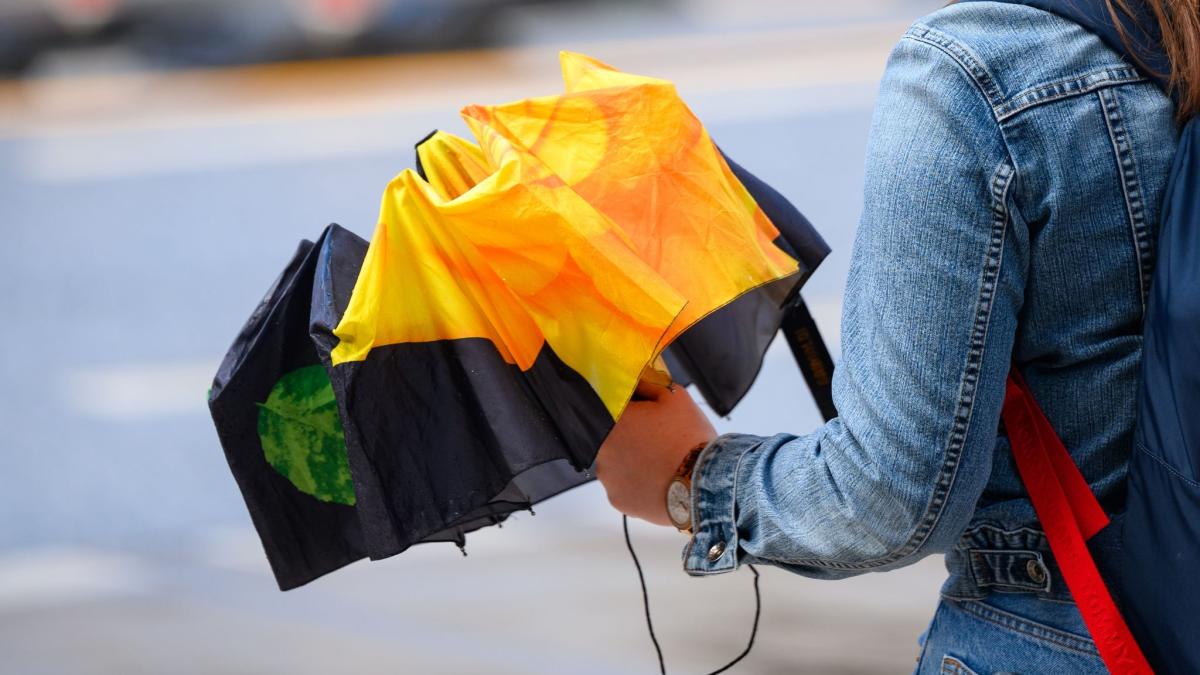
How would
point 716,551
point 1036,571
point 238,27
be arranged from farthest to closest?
point 238,27 < point 716,551 < point 1036,571

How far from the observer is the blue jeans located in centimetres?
128

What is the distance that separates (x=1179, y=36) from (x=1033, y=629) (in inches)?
23.8

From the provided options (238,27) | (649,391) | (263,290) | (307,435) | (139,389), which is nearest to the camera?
(649,391)

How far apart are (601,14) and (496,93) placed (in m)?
2.06

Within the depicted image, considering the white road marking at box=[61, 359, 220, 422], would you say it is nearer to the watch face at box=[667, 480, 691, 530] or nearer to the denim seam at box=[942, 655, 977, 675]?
the watch face at box=[667, 480, 691, 530]

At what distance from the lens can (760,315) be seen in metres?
1.76

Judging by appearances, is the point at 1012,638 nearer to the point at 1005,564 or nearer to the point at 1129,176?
the point at 1005,564

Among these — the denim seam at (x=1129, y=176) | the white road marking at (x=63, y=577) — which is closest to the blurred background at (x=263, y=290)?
the white road marking at (x=63, y=577)

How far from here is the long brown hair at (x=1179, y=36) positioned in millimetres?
1176

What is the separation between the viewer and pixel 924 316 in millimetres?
1173

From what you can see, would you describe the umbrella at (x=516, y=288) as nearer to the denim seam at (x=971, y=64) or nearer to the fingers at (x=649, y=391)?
the fingers at (x=649, y=391)

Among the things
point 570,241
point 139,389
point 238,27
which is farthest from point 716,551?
point 238,27

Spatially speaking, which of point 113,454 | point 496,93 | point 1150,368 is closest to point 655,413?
point 1150,368

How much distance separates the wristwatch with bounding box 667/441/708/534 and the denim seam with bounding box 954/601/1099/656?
0.33 metres
